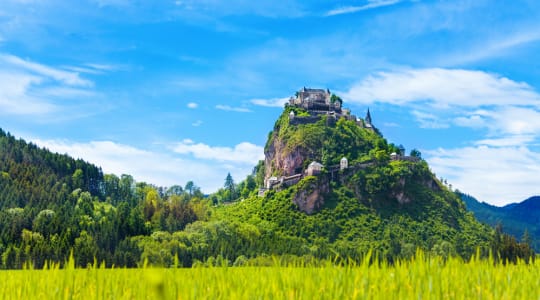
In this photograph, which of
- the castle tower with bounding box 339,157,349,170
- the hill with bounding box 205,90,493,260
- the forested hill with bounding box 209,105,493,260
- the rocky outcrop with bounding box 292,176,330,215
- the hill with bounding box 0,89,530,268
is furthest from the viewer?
the castle tower with bounding box 339,157,349,170

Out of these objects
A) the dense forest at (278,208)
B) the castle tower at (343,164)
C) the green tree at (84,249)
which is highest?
the castle tower at (343,164)

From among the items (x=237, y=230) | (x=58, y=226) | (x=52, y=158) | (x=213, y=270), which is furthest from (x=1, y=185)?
(x=213, y=270)

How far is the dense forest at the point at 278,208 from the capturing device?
12850cm

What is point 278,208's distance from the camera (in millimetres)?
165750

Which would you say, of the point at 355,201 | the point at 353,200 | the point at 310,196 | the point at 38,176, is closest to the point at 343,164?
the point at 353,200

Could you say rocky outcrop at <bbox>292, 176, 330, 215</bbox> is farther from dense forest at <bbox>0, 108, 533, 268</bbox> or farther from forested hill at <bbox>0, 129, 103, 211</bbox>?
forested hill at <bbox>0, 129, 103, 211</bbox>

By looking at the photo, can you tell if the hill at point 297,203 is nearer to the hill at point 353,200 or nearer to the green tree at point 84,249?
the hill at point 353,200

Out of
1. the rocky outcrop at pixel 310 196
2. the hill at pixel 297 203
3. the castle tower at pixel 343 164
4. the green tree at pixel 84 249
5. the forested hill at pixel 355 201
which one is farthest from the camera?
the castle tower at pixel 343 164

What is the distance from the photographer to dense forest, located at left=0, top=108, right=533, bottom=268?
422 ft

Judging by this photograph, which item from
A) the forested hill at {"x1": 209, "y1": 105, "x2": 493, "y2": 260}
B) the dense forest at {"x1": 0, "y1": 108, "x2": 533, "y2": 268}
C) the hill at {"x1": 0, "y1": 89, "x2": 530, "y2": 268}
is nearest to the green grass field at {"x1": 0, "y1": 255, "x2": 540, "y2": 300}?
the dense forest at {"x1": 0, "y1": 108, "x2": 533, "y2": 268}

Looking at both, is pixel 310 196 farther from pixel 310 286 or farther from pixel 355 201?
pixel 310 286

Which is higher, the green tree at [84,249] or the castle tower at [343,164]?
the castle tower at [343,164]

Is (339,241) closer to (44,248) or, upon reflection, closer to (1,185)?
(44,248)

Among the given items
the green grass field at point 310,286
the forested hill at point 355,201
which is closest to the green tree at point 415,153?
the forested hill at point 355,201
